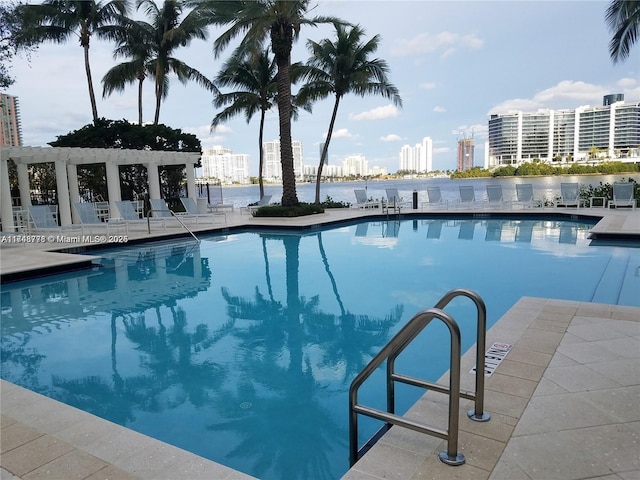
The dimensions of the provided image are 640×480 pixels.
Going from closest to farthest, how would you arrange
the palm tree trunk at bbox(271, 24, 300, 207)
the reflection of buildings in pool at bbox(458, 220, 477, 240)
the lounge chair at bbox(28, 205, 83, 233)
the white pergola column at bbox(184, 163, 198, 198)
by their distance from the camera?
1. the lounge chair at bbox(28, 205, 83, 233)
2. the reflection of buildings in pool at bbox(458, 220, 477, 240)
3. the palm tree trunk at bbox(271, 24, 300, 207)
4. the white pergola column at bbox(184, 163, 198, 198)

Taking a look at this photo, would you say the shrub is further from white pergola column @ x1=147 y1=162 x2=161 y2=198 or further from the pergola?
white pergola column @ x1=147 y1=162 x2=161 y2=198

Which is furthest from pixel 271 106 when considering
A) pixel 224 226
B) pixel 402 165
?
pixel 402 165

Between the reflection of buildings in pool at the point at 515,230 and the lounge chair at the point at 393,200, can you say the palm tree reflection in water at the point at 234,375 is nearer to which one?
the reflection of buildings in pool at the point at 515,230

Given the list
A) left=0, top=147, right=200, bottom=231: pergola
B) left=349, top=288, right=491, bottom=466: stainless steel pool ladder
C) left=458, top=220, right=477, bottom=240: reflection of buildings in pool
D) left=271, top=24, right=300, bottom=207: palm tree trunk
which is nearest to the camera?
left=349, top=288, right=491, bottom=466: stainless steel pool ladder

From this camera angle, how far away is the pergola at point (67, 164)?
1316 cm

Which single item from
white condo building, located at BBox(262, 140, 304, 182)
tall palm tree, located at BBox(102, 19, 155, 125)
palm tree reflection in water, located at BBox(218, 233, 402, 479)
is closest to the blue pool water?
palm tree reflection in water, located at BBox(218, 233, 402, 479)

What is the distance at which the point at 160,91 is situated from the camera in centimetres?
2227

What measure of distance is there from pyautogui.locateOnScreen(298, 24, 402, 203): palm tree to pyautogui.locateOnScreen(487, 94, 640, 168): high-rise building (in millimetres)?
46010

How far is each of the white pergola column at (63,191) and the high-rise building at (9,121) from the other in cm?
589

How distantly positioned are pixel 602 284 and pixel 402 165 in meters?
92.3

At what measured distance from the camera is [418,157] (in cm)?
9325

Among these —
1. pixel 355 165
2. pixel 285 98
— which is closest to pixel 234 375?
pixel 285 98

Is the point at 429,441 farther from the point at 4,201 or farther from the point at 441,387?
the point at 4,201
